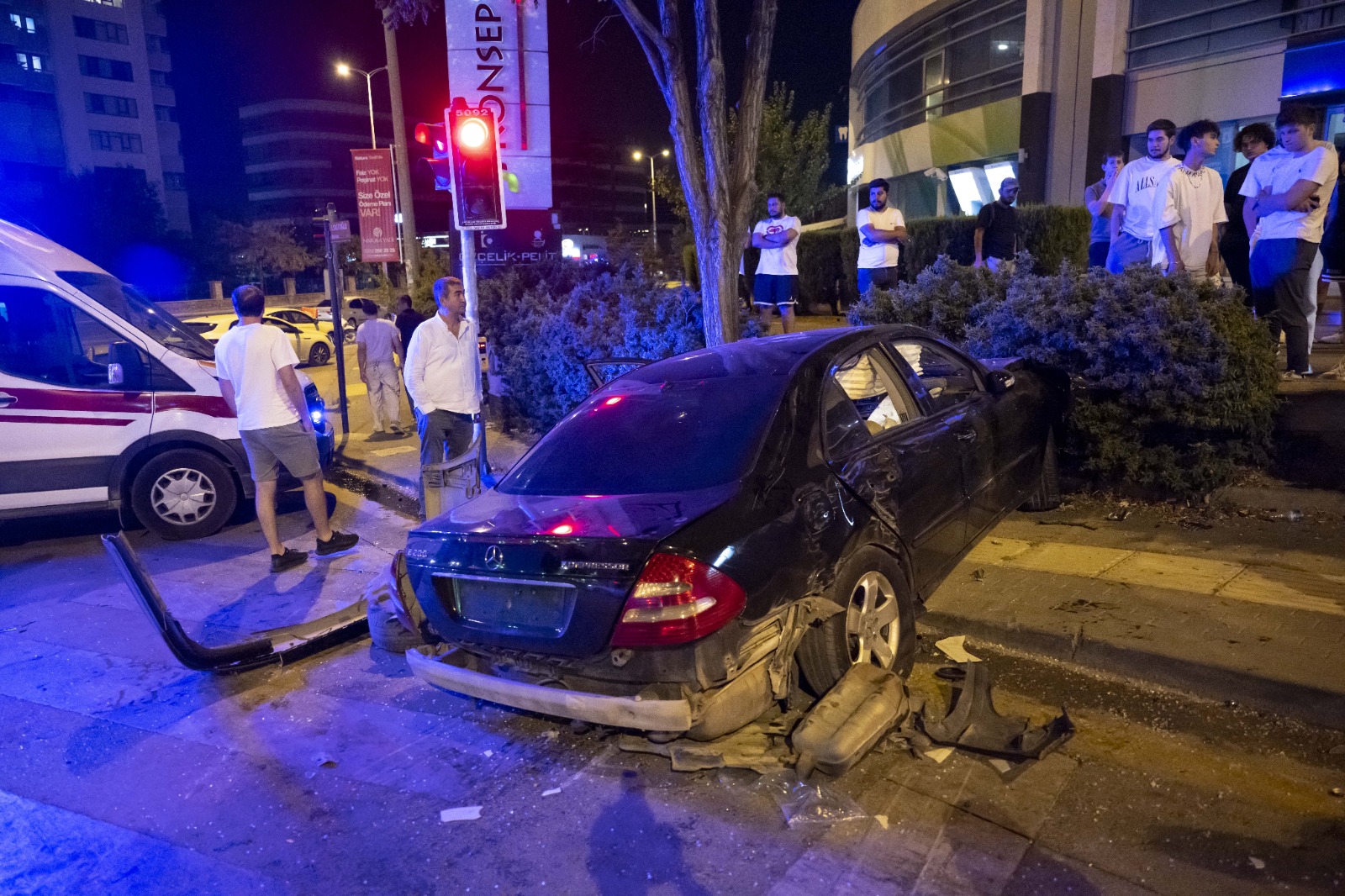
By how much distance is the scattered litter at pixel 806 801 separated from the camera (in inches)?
129

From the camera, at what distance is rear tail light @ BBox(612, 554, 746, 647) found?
3.25 m

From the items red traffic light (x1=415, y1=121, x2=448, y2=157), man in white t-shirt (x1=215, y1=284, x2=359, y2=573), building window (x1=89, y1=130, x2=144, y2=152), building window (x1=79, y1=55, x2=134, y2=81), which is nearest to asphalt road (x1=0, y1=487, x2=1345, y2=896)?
man in white t-shirt (x1=215, y1=284, x2=359, y2=573)

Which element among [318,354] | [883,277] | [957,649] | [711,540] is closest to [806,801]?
[711,540]

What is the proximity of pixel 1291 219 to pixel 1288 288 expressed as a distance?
470mm

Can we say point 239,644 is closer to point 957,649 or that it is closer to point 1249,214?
point 957,649

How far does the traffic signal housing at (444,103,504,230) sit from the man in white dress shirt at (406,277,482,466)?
1.67 m

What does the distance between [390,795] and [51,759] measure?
1663 mm

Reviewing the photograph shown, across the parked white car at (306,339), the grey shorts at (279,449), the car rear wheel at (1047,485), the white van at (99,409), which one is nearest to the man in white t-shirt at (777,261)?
the car rear wheel at (1047,485)

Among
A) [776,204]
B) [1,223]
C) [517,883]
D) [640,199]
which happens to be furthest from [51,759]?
[640,199]

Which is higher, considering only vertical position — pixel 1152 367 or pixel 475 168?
pixel 475 168

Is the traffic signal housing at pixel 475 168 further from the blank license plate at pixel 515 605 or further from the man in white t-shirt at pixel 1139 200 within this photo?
the blank license plate at pixel 515 605

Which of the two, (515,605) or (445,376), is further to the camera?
(445,376)

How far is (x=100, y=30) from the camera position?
62.0 m

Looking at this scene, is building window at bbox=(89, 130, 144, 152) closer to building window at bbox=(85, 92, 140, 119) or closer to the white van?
building window at bbox=(85, 92, 140, 119)
